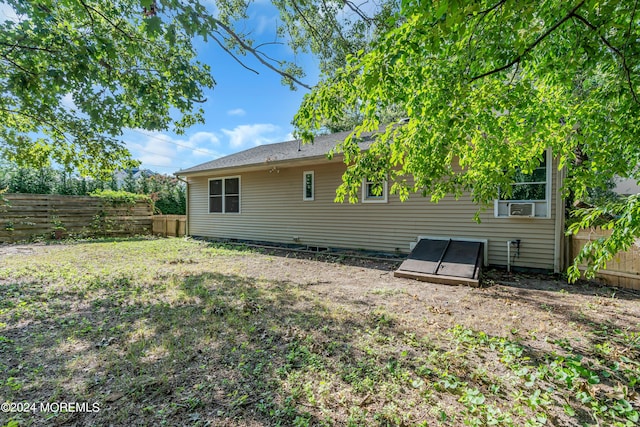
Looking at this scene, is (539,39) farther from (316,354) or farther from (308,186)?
(308,186)

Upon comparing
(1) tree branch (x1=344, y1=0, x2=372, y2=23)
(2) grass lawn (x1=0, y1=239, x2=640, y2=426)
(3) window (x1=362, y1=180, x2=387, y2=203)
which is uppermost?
(1) tree branch (x1=344, y1=0, x2=372, y2=23)

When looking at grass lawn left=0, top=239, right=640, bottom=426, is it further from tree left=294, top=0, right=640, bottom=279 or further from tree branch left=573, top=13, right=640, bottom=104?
tree branch left=573, top=13, right=640, bottom=104

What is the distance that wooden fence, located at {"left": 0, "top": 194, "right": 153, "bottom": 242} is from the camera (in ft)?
33.1

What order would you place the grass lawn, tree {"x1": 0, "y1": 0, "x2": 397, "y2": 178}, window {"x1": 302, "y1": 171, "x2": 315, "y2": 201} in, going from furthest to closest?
1. window {"x1": 302, "y1": 171, "x2": 315, "y2": 201}
2. tree {"x1": 0, "y1": 0, "x2": 397, "y2": 178}
3. the grass lawn

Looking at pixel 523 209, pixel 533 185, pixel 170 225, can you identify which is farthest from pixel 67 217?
pixel 533 185

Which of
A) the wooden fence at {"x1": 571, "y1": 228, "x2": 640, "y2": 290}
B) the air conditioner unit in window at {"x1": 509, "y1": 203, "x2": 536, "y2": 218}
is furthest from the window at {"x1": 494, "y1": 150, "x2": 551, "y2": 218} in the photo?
the wooden fence at {"x1": 571, "y1": 228, "x2": 640, "y2": 290}

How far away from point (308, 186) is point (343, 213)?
1.53 metres

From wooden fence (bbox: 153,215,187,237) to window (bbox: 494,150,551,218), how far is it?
12559mm

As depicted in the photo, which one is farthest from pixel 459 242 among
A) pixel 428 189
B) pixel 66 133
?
pixel 66 133

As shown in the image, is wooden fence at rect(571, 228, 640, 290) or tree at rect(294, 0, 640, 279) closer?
tree at rect(294, 0, 640, 279)

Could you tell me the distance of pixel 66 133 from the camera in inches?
235

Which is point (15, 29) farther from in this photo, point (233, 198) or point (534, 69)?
point (233, 198)

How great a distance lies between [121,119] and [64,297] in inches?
115

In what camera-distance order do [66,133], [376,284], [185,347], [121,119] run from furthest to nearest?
1. [66,133]
2. [376,284]
3. [121,119]
4. [185,347]
